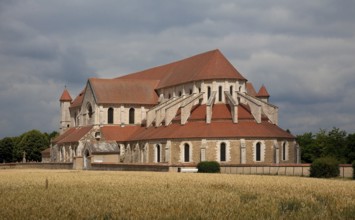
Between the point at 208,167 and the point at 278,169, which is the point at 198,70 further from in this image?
the point at 278,169

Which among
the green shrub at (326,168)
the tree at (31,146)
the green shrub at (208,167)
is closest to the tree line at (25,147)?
the tree at (31,146)

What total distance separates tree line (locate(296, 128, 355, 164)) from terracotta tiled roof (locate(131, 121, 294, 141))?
1236 centimetres

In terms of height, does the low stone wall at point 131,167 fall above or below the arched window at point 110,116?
below

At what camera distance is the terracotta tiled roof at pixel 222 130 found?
235ft

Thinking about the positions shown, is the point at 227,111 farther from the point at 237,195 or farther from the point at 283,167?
the point at 237,195

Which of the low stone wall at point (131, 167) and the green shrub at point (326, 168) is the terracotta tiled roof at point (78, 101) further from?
the green shrub at point (326, 168)

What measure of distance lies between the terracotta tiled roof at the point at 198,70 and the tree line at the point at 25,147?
5466cm

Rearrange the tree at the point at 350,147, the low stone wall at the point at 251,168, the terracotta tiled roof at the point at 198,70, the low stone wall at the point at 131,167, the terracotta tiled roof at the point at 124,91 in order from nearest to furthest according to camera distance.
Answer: the low stone wall at the point at 251,168 < the low stone wall at the point at 131,167 < the tree at the point at 350,147 < the terracotta tiled roof at the point at 198,70 < the terracotta tiled roof at the point at 124,91

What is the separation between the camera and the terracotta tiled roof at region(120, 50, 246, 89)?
81.1 m

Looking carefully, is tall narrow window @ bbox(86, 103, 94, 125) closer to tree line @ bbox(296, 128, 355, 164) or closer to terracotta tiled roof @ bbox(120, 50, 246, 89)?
terracotta tiled roof @ bbox(120, 50, 246, 89)

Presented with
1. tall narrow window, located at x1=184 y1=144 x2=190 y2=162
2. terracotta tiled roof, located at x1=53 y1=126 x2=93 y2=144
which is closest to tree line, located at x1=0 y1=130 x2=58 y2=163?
terracotta tiled roof, located at x1=53 y1=126 x2=93 y2=144

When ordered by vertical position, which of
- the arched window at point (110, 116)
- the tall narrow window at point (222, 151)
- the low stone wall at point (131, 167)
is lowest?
the low stone wall at point (131, 167)

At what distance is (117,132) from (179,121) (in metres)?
13.7

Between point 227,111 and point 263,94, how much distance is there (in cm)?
2059
